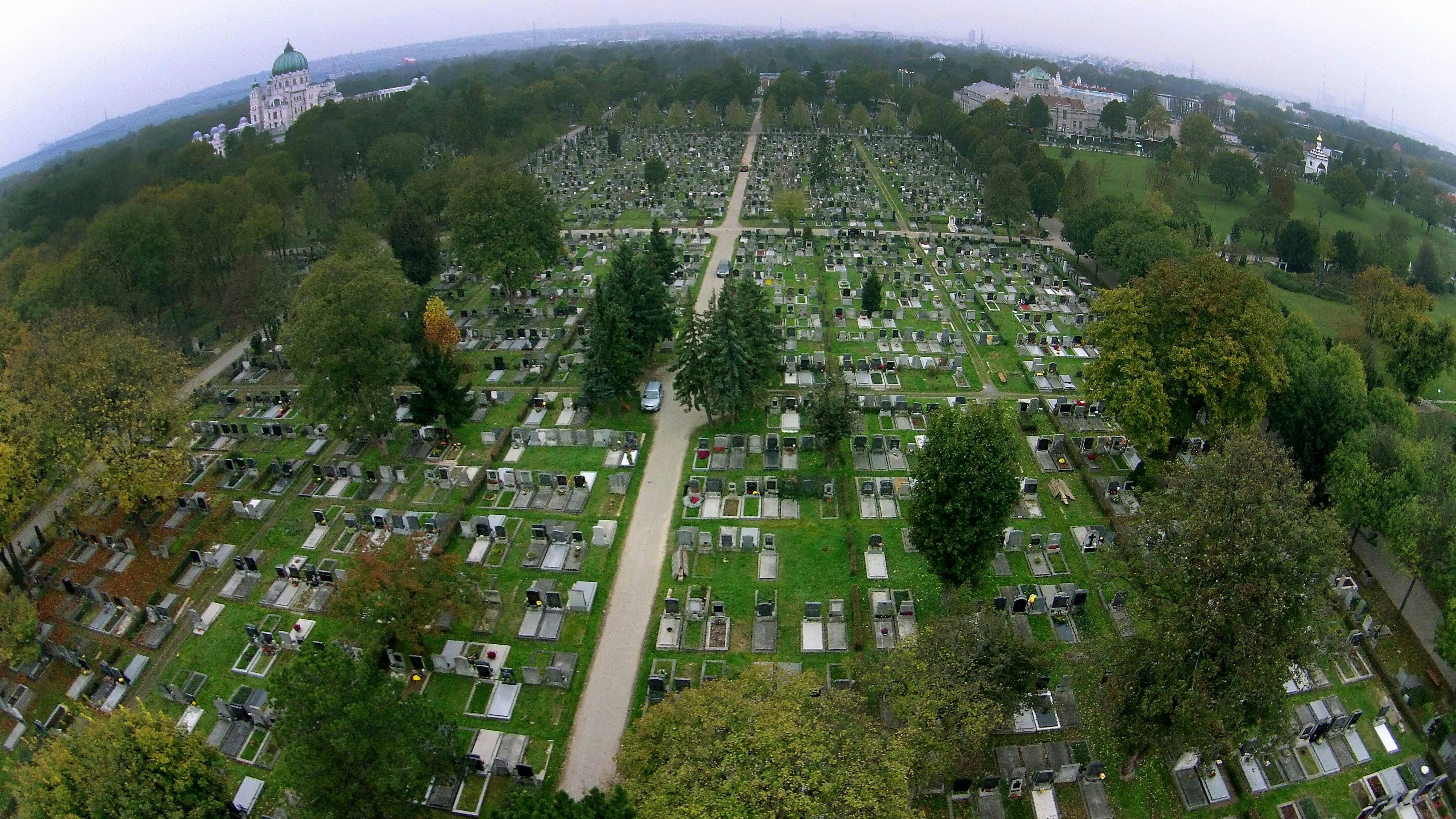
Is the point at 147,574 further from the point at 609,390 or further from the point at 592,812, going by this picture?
the point at 592,812

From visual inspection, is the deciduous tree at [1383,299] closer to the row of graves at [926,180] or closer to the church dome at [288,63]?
the row of graves at [926,180]

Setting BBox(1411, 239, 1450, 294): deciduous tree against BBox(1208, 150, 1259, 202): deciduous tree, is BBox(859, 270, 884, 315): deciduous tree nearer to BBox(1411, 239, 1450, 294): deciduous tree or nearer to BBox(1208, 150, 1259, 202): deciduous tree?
BBox(1411, 239, 1450, 294): deciduous tree

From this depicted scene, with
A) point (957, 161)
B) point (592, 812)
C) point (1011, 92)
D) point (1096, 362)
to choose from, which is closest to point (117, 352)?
point (592, 812)

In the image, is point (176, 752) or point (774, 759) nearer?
point (774, 759)

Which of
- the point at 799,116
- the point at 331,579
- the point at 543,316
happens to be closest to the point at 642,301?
the point at 543,316

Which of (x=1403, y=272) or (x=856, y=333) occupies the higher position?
(x=1403, y=272)

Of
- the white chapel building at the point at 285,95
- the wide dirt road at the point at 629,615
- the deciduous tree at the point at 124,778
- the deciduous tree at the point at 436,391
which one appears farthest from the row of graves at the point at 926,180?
the white chapel building at the point at 285,95

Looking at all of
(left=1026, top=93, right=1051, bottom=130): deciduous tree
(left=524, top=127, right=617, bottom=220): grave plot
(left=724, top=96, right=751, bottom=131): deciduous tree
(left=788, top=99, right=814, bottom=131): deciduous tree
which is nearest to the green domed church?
(left=524, top=127, right=617, bottom=220): grave plot

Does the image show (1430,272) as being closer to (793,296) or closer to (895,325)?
(895,325)
